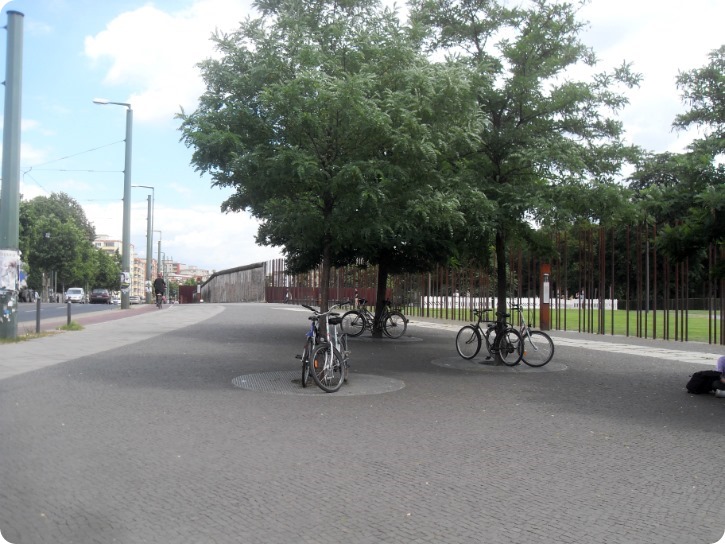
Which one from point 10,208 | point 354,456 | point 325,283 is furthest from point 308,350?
point 10,208

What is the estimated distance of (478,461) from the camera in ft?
18.5

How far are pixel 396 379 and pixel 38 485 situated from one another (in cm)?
649

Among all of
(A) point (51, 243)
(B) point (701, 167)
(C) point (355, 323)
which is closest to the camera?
(B) point (701, 167)

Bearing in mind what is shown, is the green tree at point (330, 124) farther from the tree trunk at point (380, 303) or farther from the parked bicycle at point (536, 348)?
the tree trunk at point (380, 303)

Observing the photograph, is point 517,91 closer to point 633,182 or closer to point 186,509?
point 633,182

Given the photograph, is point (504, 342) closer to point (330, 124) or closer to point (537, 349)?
point (537, 349)

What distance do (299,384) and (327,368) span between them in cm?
71

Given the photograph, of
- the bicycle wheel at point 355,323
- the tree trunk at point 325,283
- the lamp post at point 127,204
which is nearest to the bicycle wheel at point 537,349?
the tree trunk at point 325,283

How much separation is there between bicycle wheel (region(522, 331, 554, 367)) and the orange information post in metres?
9.43

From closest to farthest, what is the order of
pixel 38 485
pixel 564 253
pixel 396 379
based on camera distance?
pixel 38 485, pixel 396 379, pixel 564 253

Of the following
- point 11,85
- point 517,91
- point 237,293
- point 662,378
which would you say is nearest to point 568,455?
point 662,378

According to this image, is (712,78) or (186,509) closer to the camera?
(186,509)

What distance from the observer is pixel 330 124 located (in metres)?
9.29

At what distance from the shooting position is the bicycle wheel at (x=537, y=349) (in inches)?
482
